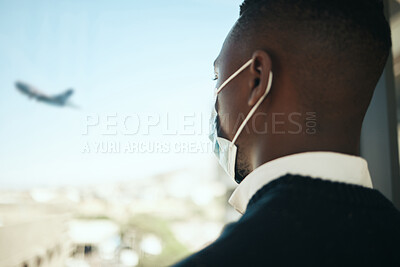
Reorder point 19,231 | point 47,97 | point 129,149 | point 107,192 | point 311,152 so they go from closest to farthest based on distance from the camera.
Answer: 1. point 311,152
2. point 129,149
3. point 19,231
4. point 47,97
5. point 107,192

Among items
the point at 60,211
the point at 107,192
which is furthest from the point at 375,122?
the point at 107,192

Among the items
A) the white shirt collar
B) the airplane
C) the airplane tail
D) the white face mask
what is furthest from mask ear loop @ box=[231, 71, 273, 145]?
the airplane tail

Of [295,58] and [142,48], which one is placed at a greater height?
[142,48]

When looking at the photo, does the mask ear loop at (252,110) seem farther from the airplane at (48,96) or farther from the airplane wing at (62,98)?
the airplane wing at (62,98)

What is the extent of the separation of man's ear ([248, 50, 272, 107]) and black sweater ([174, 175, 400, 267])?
214 mm

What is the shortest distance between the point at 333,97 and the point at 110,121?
52.9 inches

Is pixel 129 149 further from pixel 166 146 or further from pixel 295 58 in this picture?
pixel 295 58

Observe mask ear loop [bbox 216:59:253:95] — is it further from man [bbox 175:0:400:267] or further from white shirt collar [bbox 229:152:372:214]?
white shirt collar [bbox 229:152:372:214]

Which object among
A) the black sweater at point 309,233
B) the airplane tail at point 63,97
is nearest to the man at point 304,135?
the black sweater at point 309,233

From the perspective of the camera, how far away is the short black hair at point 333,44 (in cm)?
60

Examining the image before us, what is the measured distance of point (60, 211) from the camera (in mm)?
2521

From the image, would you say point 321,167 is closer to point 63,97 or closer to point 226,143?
point 226,143

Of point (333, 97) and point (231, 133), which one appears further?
point (231, 133)

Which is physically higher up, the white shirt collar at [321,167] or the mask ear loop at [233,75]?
the mask ear loop at [233,75]
